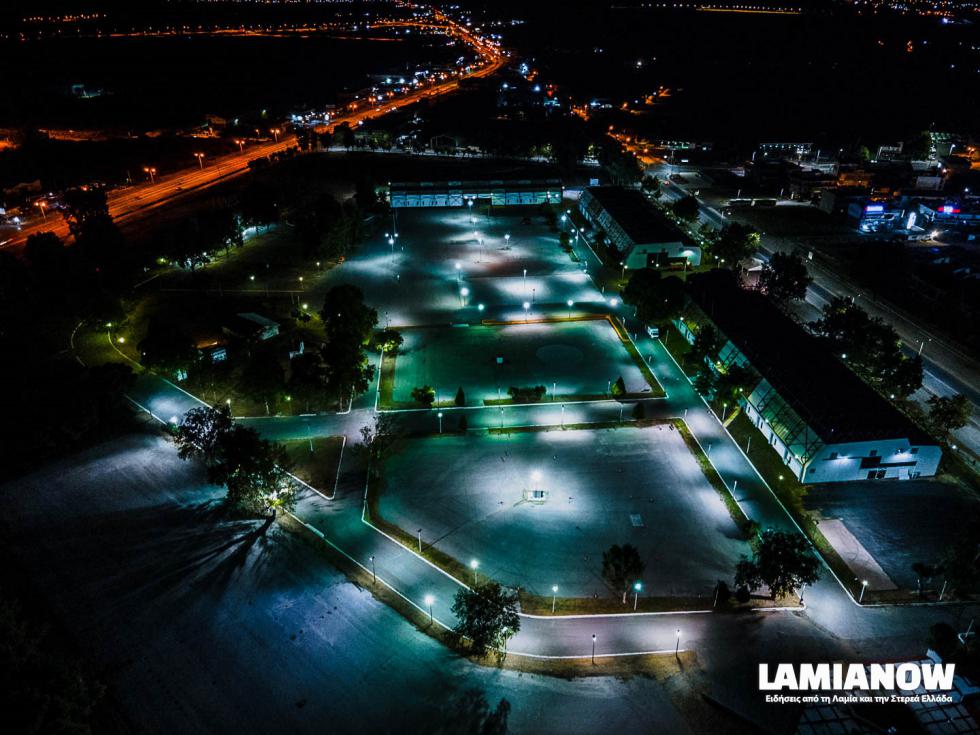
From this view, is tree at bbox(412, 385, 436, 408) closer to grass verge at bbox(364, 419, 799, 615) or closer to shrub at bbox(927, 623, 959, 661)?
grass verge at bbox(364, 419, 799, 615)

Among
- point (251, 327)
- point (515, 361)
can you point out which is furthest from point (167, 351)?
point (515, 361)

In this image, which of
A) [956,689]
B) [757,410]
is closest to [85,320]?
[757,410]

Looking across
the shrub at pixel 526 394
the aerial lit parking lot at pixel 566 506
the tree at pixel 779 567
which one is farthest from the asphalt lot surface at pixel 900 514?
the shrub at pixel 526 394

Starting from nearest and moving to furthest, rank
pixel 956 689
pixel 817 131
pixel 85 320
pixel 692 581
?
pixel 956 689
pixel 692 581
pixel 85 320
pixel 817 131

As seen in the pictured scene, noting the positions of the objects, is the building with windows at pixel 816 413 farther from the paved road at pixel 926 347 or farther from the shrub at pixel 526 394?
the shrub at pixel 526 394

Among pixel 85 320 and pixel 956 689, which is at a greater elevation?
pixel 956 689

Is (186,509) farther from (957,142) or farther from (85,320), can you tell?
(957,142)

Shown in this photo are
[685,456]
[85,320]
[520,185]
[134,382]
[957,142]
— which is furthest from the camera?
[957,142]
